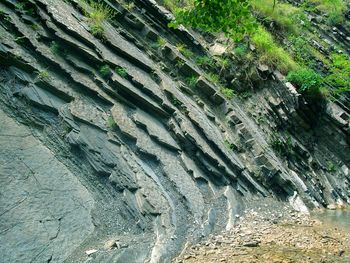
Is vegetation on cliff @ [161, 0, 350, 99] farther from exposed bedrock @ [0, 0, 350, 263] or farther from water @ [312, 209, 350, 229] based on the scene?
water @ [312, 209, 350, 229]

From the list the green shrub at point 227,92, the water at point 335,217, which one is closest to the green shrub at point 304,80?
the green shrub at point 227,92

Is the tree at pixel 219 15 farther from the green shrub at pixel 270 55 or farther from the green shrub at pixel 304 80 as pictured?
the green shrub at pixel 304 80

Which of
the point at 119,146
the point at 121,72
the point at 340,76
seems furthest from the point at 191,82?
the point at 340,76

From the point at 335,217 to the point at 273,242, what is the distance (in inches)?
151

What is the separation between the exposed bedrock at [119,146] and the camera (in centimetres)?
570

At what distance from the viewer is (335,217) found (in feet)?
31.0

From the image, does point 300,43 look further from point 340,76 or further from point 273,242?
point 273,242

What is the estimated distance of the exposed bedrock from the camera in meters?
5.70

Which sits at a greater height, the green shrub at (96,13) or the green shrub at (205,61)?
the green shrub at (96,13)

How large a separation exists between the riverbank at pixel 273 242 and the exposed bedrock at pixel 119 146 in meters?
0.31

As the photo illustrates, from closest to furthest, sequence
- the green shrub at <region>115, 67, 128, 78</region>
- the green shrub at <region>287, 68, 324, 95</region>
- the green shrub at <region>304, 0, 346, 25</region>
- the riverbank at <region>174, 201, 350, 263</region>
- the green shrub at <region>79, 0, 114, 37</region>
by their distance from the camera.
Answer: the riverbank at <region>174, 201, 350, 263</region> < the green shrub at <region>115, 67, 128, 78</region> < the green shrub at <region>79, 0, 114, 37</region> < the green shrub at <region>287, 68, 324, 95</region> < the green shrub at <region>304, 0, 346, 25</region>

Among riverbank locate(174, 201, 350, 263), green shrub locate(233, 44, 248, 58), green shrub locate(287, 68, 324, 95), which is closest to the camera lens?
riverbank locate(174, 201, 350, 263)

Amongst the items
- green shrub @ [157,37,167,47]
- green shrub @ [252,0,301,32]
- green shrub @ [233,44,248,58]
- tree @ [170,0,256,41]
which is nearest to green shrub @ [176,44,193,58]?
green shrub @ [157,37,167,47]

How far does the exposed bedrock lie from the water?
0.48 meters
